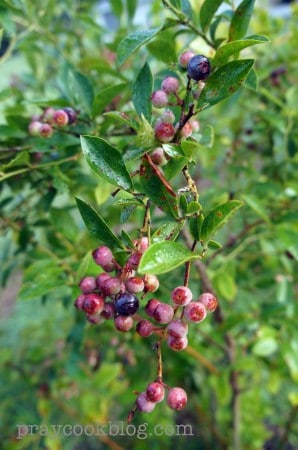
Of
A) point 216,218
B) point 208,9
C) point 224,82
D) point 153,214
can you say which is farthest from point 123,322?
point 153,214

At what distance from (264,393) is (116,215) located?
1.10 meters

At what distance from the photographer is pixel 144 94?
0.52 meters

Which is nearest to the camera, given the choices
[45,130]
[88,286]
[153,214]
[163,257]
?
[163,257]

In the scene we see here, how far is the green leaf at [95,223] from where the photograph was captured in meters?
0.43

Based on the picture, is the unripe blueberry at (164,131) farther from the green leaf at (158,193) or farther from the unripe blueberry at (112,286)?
the unripe blueberry at (112,286)

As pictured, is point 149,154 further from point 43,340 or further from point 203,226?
point 43,340

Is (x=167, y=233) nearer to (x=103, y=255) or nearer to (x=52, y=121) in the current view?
(x=103, y=255)

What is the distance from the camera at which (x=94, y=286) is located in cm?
48

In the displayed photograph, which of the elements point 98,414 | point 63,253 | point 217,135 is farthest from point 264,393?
point 63,253

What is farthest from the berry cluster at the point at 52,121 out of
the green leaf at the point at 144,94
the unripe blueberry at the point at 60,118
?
the green leaf at the point at 144,94

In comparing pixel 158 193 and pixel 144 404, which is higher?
pixel 158 193

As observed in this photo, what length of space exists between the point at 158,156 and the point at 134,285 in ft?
0.43

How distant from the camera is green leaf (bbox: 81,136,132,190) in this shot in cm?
43

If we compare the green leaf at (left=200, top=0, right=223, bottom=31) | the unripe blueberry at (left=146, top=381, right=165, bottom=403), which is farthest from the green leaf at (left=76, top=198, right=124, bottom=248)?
the green leaf at (left=200, top=0, right=223, bottom=31)
